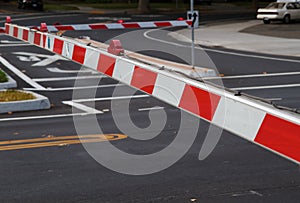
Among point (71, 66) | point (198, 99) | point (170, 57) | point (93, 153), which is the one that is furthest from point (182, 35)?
point (198, 99)

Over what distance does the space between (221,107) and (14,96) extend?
7.91 metres

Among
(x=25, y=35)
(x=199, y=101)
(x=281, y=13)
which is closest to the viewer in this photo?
(x=199, y=101)

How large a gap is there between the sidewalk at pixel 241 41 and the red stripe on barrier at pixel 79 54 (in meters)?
13.7

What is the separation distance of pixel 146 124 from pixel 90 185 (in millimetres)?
3680

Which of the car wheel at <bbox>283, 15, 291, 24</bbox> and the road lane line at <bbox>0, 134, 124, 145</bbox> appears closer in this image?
the road lane line at <bbox>0, 134, 124, 145</bbox>

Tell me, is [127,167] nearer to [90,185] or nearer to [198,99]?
[90,185]

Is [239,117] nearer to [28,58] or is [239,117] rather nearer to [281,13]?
[28,58]

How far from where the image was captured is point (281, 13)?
40969 mm

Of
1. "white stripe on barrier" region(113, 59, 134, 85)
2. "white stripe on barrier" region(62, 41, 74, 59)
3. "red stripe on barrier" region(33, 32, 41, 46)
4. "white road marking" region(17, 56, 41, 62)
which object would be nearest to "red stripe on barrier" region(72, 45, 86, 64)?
"white stripe on barrier" region(62, 41, 74, 59)

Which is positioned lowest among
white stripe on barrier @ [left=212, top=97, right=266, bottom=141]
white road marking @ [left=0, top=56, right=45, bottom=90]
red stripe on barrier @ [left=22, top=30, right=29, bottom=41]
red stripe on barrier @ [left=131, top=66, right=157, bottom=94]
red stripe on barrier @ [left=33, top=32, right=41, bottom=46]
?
white road marking @ [left=0, top=56, right=45, bottom=90]

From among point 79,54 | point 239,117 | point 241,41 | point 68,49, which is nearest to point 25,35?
point 68,49

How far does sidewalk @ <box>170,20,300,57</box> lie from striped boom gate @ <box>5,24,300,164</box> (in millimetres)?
16207

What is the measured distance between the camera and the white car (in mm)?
40781

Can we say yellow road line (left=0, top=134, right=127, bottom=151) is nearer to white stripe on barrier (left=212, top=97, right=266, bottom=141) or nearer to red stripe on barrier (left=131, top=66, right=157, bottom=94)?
red stripe on barrier (left=131, top=66, right=157, bottom=94)
